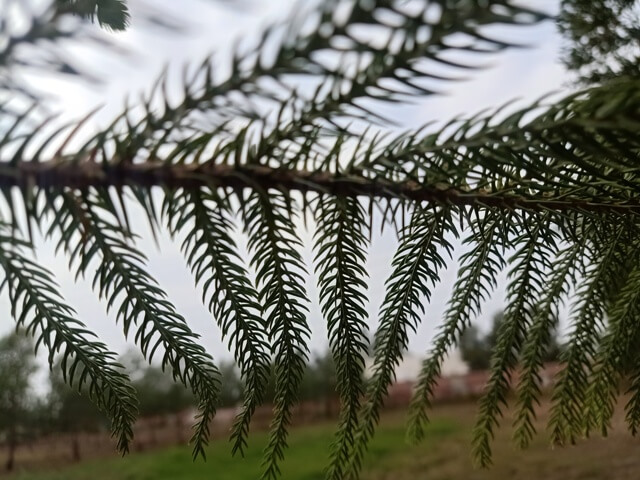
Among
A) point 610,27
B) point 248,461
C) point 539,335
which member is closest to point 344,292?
point 539,335

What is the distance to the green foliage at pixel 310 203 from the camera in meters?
0.11

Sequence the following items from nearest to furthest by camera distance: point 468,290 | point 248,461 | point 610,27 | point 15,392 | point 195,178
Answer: point 195,178
point 468,290
point 610,27
point 15,392
point 248,461

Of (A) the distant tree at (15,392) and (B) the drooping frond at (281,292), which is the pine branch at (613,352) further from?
(A) the distant tree at (15,392)

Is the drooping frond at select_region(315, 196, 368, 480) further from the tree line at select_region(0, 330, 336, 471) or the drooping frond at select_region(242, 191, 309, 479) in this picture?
the tree line at select_region(0, 330, 336, 471)

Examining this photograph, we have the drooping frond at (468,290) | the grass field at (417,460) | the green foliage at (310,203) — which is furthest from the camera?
the grass field at (417,460)

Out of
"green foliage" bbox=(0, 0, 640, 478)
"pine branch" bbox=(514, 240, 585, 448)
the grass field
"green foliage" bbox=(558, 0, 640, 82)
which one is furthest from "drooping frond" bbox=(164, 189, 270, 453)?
the grass field

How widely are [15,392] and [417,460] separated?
2.99 feet

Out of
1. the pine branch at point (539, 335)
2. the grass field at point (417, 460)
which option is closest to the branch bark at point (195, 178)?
the pine branch at point (539, 335)

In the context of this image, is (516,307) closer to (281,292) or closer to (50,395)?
(281,292)

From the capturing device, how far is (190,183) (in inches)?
4.8

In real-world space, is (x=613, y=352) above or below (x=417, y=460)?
above

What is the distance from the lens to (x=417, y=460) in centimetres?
136

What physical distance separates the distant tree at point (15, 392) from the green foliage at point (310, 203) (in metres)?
0.59

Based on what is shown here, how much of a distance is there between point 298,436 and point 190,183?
45.7 inches
